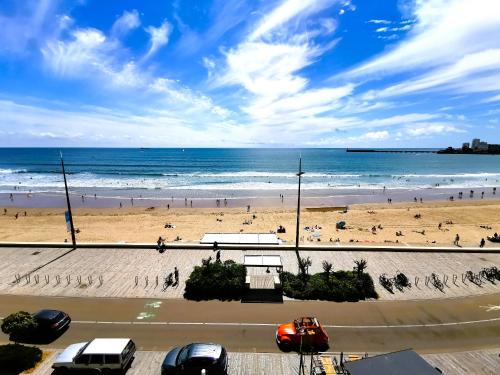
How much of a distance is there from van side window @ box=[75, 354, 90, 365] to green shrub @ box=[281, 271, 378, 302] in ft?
31.1

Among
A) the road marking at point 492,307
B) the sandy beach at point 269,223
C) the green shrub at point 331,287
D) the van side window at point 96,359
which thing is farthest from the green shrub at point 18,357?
the road marking at point 492,307

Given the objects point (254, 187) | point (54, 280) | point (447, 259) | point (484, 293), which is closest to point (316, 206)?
point (254, 187)

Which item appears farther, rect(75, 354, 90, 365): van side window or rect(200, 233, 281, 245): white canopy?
rect(200, 233, 281, 245): white canopy

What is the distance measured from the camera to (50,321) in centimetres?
1293

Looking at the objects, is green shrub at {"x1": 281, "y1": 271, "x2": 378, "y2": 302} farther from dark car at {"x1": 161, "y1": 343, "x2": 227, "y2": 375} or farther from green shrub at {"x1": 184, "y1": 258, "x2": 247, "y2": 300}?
dark car at {"x1": 161, "y1": 343, "x2": 227, "y2": 375}

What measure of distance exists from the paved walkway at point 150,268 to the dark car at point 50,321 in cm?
280

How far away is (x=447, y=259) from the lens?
21.0 meters

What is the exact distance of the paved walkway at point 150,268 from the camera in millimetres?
16766

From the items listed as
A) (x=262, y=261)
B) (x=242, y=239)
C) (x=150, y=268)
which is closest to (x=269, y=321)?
(x=262, y=261)

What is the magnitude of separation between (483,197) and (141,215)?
2517 inches

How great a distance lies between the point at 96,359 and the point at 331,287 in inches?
443

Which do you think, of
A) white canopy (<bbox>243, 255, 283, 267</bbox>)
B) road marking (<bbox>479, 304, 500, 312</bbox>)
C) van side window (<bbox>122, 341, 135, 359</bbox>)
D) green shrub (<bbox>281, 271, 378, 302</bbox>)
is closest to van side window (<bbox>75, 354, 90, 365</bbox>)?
van side window (<bbox>122, 341, 135, 359</bbox>)

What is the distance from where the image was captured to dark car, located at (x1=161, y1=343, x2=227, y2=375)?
1040 centimetres

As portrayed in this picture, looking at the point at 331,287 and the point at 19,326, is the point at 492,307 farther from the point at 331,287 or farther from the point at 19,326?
the point at 19,326
